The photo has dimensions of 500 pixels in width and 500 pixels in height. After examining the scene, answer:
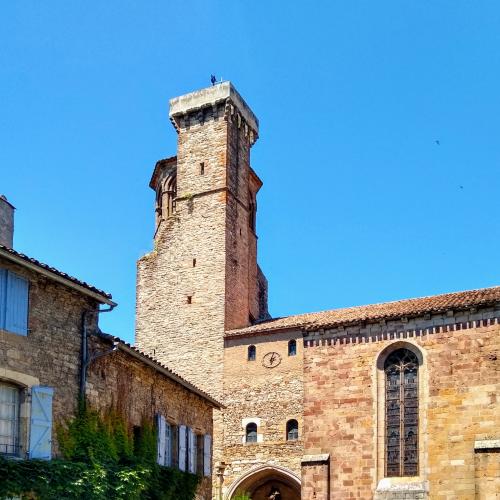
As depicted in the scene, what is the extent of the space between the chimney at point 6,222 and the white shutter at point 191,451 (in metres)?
7.08

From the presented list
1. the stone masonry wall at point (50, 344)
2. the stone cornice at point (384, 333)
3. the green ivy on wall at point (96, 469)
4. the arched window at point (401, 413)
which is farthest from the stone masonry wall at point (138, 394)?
the arched window at point (401, 413)

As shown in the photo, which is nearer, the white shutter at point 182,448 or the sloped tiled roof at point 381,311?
the white shutter at point 182,448

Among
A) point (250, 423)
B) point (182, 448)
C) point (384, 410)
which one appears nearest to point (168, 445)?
point (182, 448)

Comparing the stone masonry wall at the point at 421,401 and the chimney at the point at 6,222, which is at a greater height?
the chimney at the point at 6,222

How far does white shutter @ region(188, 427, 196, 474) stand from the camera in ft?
76.6

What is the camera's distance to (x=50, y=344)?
56.5ft

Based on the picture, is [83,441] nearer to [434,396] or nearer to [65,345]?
[65,345]

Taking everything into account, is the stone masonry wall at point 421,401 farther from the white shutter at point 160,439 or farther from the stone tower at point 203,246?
the stone tower at point 203,246

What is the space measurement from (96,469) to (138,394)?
3479 mm

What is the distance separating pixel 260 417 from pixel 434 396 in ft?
42.3

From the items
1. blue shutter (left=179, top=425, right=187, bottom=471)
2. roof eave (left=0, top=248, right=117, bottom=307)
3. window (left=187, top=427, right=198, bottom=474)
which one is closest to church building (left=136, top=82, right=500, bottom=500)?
window (left=187, top=427, right=198, bottom=474)

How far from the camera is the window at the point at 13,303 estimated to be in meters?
16.1

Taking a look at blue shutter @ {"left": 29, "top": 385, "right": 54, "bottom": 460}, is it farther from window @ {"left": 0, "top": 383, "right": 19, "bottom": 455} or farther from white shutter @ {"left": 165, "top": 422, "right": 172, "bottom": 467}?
white shutter @ {"left": 165, "top": 422, "right": 172, "bottom": 467}

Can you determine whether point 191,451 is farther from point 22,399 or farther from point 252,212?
point 252,212
